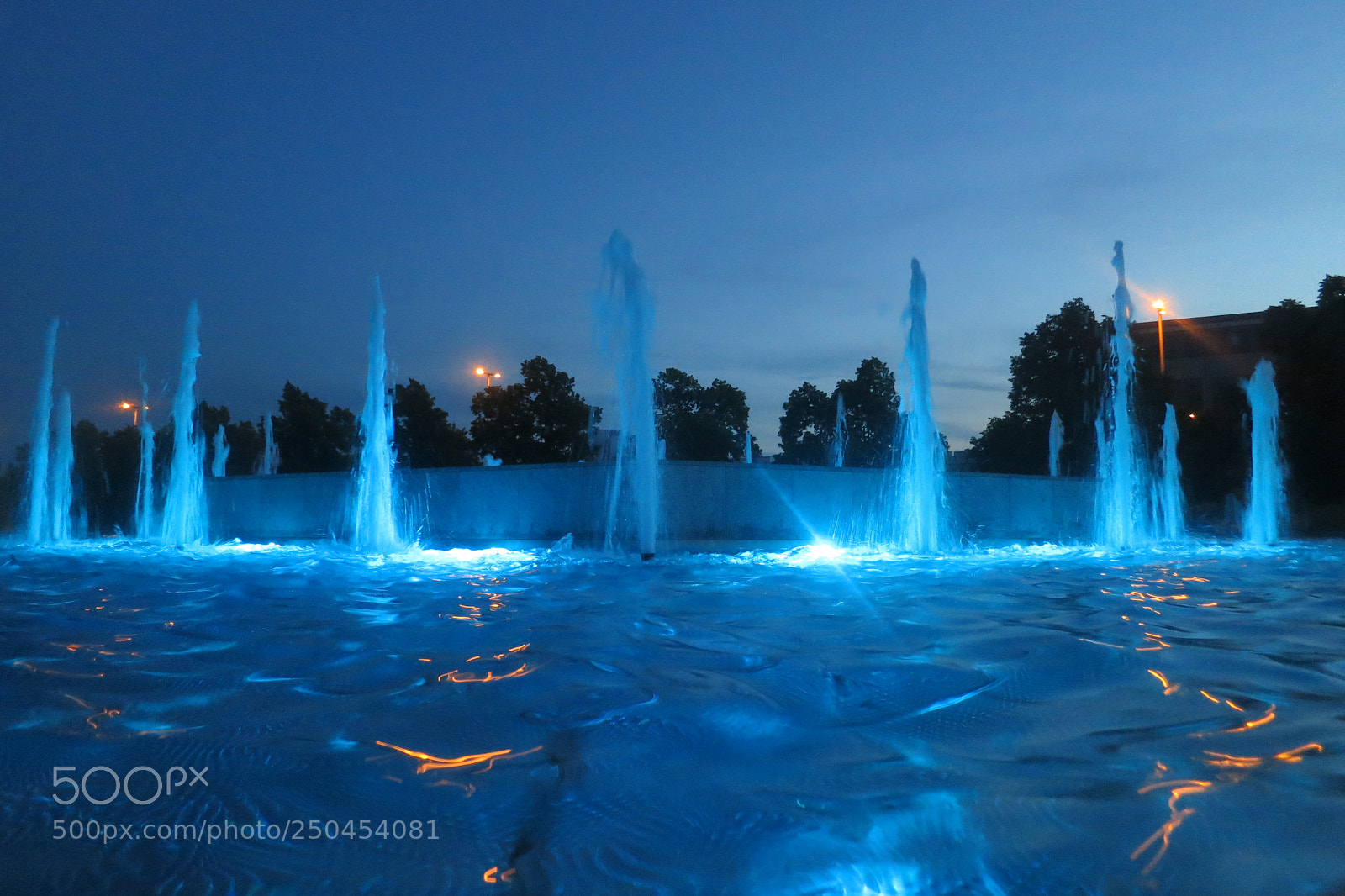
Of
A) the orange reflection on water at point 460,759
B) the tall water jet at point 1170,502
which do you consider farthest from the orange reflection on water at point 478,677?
the tall water jet at point 1170,502

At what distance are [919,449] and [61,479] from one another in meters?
17.5

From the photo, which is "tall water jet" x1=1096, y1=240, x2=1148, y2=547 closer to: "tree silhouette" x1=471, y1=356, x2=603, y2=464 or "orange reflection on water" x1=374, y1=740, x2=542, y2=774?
"orange reflection on water" x1=374, y1=740, x2=542, y2=774

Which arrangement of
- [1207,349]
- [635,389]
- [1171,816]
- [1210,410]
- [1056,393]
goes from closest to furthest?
1. [1171,816]
2. [635,389]
3. [1210,410]
4. [1056,393]
5. [1207,349]

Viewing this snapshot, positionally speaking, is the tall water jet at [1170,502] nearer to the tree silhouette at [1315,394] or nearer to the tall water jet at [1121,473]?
the tall water jet at [1121,473]

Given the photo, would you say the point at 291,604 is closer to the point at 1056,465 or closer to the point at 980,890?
the point at 980,890

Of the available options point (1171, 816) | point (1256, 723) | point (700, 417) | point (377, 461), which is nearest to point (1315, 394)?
point (700, 417)

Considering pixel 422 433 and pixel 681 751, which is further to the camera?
pixel 422 433

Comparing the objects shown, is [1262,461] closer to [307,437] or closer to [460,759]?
[460,759]

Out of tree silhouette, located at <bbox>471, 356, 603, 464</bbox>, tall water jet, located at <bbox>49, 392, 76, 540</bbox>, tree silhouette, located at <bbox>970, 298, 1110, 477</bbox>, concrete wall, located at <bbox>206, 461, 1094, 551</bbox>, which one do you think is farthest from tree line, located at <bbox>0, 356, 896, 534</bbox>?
concrete wall, located at <bbox>206, 461, 1094, 551</bbox>

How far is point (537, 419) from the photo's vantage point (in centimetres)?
3712

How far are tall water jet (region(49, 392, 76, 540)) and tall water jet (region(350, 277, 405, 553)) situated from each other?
8.51 meters

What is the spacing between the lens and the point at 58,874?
2.10 metres

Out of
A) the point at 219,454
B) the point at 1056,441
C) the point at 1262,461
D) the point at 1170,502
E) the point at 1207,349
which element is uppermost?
the point at 1207,349

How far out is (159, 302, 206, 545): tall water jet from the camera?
1727 cm
